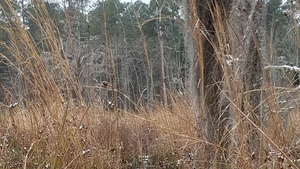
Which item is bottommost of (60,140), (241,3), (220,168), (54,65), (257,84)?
(220,168)

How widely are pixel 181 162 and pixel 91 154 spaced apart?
366mm

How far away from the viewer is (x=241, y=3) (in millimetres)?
1584

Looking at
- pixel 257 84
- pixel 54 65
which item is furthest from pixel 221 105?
pixel 54 65

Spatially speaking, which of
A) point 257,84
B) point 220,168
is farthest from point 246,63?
point 220,168

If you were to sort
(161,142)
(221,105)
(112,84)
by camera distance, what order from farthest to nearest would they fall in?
(161,142)
(221,105)
(112,84)

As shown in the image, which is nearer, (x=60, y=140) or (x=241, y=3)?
(x=60, y=140)

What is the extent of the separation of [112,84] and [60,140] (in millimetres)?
296

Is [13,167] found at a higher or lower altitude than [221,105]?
lower

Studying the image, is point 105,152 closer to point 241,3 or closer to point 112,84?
point 112,84

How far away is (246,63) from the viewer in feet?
4.66

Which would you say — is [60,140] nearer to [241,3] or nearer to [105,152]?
[105,152]

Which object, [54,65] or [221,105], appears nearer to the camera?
[54,65]

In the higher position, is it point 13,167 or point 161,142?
point 13,167

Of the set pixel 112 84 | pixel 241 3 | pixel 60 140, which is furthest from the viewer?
pixel 241 3
